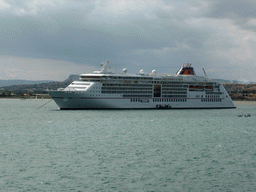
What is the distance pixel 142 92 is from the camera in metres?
106

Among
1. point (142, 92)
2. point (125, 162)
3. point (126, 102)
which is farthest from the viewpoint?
point (142, 92)

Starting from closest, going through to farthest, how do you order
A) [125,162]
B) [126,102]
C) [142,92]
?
[125,162]
[126,102]
[142,92]

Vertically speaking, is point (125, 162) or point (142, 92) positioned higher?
point (142, 92)

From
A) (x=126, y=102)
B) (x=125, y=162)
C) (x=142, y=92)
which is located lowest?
(x=125, y=162)

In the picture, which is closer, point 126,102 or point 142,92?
point 126,102

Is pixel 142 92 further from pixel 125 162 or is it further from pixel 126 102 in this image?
pixel 125 162

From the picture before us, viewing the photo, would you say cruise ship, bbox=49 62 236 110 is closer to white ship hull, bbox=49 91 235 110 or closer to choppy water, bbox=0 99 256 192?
white ship hull, bbox=49 91 235 110

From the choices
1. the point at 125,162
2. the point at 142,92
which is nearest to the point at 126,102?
the point at 142,92

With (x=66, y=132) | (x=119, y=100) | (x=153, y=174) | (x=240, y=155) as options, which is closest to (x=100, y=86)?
(x=119, y=100)

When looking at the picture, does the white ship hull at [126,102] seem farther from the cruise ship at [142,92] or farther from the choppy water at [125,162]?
the choppy water at [125,162]

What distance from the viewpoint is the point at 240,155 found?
35156 mm

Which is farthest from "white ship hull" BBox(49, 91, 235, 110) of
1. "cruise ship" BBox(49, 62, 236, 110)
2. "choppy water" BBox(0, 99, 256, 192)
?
"choppy water" BBox(0, 99, 256, 192)

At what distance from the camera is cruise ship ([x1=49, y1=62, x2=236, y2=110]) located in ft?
306

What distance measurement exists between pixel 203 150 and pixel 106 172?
14.3 metres
